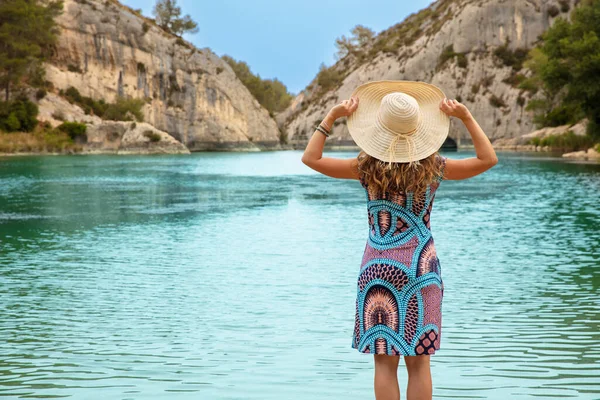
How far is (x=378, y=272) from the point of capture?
4422 mm

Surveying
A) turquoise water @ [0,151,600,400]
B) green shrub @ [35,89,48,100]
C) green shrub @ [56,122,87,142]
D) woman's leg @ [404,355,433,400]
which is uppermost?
green shrub @ [35,89,48,100]

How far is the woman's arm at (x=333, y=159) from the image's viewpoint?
448 cm

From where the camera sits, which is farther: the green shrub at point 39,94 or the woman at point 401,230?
the green shrub at point 39,94

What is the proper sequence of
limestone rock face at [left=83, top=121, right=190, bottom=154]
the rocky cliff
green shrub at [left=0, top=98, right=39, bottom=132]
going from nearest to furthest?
green shrub at [left=0, top=98, right=39, bottom=132] → limestone rock face at [left=83, top=121, right=190, bottom=154] → the rocky cliff

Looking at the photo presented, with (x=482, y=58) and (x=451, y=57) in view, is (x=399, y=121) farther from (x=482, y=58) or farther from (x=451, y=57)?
(x=451, y=57)

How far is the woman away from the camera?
14.4ft

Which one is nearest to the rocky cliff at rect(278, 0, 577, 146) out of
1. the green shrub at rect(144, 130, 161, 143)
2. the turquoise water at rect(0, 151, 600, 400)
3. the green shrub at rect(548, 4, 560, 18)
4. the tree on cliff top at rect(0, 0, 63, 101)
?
the green shrub at rect(548, 4, 560, 18)

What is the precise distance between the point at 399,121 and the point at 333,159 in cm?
41

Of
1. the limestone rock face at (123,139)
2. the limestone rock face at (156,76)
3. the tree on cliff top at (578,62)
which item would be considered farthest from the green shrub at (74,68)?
the tree on cliff top at (578,62)

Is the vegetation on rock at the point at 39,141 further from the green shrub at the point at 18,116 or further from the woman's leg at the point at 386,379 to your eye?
the woman's leg at the point at 386,379

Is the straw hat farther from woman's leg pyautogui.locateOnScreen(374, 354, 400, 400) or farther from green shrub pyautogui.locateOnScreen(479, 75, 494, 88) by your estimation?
green shrub pyautogui.locateOnScreen(479, 75, 494, 88)

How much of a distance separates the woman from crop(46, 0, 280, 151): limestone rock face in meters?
107

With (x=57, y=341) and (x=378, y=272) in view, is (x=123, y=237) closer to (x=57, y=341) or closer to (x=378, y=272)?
(x=57, y=341)

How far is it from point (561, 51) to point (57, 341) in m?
53.3
